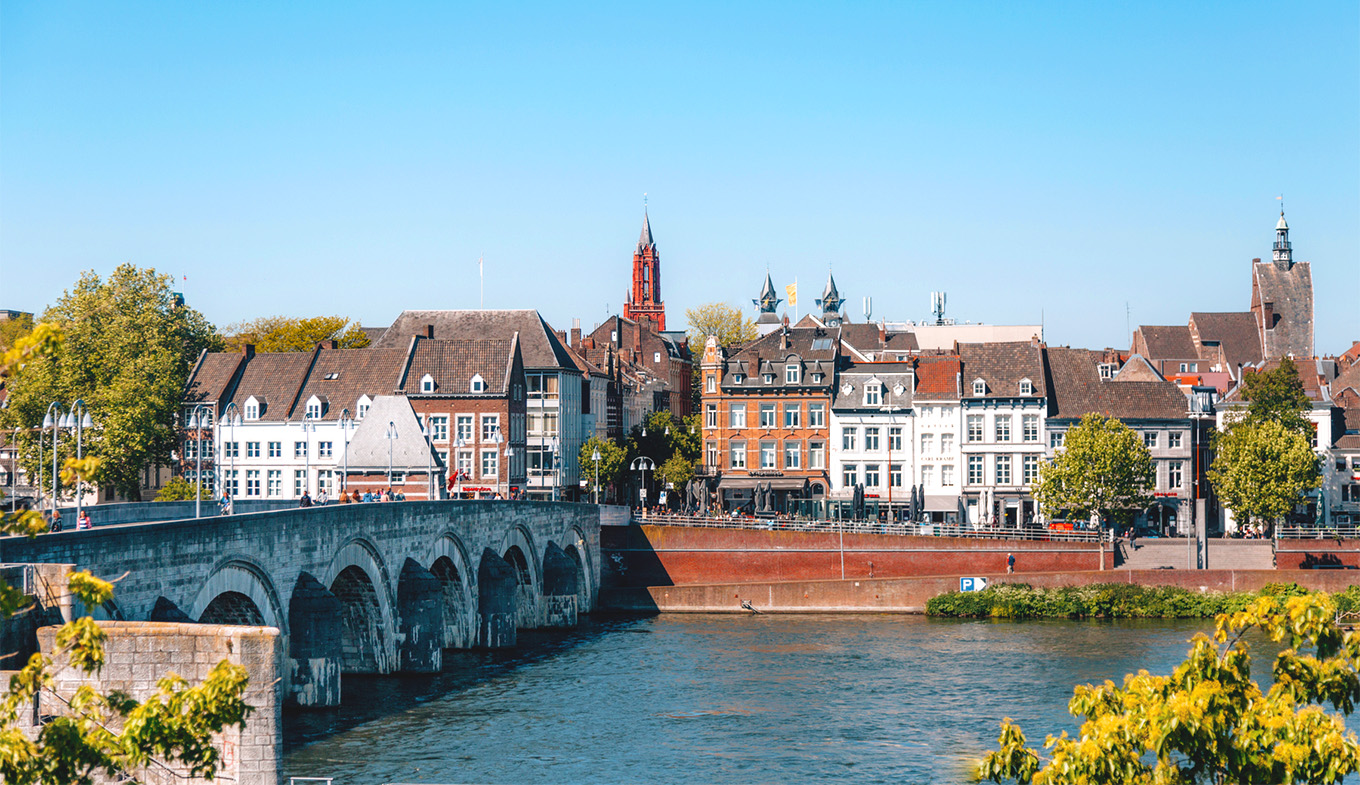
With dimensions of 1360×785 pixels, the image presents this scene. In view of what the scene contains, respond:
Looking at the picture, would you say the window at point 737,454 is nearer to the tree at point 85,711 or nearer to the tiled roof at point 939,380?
the tiled roof at point 939,380

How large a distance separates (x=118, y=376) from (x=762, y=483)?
37.0m

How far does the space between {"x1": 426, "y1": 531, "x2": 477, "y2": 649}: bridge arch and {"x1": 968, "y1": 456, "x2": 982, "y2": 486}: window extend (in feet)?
124

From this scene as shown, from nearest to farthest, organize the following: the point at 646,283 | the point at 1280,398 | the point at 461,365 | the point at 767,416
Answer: the point at 461,365 < the point at 1280,398 < the point at 767,416 < the point at 646,283

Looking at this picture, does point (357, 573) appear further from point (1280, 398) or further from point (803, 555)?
point (1280, 398)

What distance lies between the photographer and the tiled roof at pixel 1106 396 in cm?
8844

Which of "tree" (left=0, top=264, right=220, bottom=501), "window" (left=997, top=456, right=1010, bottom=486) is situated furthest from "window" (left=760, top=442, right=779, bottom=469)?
"tree" (left=0, top=264, right=220, bottom=501)

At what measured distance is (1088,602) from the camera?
230ft

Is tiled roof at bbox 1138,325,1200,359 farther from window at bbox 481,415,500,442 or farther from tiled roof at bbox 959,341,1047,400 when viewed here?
window at bbox 481,415,500,442

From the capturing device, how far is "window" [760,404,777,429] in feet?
306

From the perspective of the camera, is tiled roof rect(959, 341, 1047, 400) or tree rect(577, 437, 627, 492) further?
tree rect(577, 437, 627, 492)

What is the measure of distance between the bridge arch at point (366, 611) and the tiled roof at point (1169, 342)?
97.4m

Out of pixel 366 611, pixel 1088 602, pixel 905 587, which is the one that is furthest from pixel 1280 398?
pixel 366 611

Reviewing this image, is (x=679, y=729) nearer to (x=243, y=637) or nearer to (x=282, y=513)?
(x=282, y=513)

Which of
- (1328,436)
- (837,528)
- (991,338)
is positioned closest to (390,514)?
(837,528)
